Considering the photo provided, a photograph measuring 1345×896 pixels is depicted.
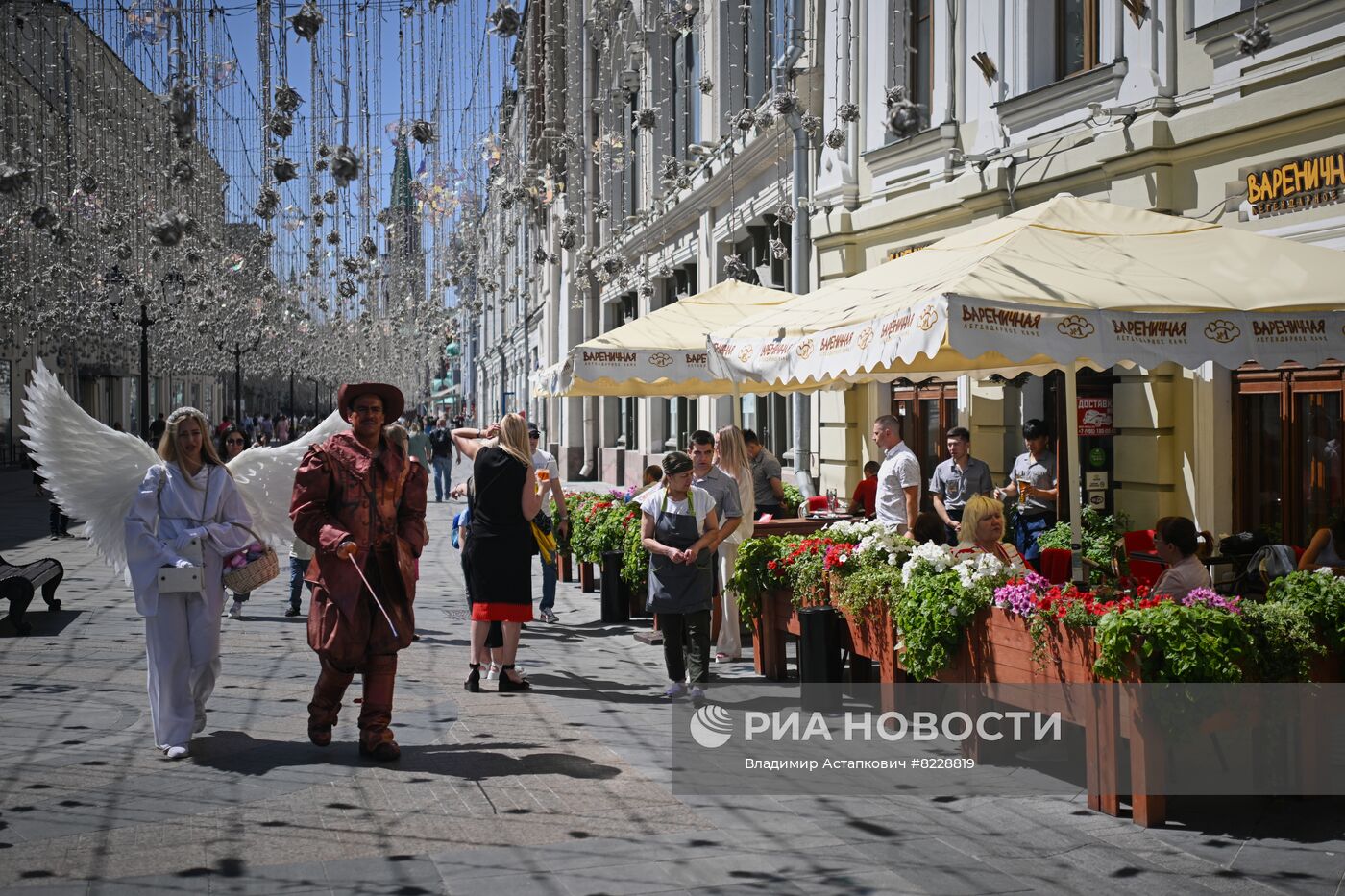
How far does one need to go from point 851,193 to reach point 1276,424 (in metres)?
7.77

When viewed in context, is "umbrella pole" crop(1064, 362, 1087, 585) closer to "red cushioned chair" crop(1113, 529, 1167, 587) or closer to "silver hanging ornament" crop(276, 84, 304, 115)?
"red cushioned chair" crop(1113, 529, 1167, 587)

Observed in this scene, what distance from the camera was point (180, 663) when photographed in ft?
24.3

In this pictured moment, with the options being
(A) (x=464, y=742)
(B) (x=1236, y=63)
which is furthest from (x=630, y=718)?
(B) (x=1236, y=63)

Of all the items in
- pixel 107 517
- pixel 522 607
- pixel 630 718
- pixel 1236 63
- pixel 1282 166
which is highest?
pixel 1236 63

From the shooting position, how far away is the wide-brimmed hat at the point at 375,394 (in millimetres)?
7449

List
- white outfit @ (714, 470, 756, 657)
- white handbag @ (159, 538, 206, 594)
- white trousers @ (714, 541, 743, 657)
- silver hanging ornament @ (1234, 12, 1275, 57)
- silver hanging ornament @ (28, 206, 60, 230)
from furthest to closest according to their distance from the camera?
silver hanging ornament @ (28, 206, 60, 230) < white trousers @ (714, 541, 743, 657) < white outfit @ (714, 470, 756, 657) < silver hanging ornament @ (1234, 12, 1275, 57) < white handbag @ (159, 538, 206, 594)

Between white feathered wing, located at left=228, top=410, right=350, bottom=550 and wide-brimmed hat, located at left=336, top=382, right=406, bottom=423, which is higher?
wide-brimmed hat, located at left=336, top=382, right=406, bottom=423

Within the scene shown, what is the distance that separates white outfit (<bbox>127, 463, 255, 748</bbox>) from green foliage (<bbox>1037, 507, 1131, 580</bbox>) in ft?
20.3

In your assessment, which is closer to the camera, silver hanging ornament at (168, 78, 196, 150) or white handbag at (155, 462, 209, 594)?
white handbag at (155, 462, 209, 594)

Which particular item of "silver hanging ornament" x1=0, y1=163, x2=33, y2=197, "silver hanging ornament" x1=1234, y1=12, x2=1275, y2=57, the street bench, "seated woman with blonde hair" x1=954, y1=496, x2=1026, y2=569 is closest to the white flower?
"seated woman with blonde hair" x1=954, y1=496, x2=1026, y2=569

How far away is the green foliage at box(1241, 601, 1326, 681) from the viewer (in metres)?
6.20

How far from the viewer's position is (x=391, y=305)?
52531 mm

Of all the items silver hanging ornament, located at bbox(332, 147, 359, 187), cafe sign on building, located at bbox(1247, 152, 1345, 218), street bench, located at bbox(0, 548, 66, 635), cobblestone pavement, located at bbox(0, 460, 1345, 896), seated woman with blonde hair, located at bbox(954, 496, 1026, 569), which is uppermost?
silver hanging ornament, located at bbox(332, 147, 359, 187)

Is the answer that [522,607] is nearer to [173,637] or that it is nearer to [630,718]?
[630,718]
